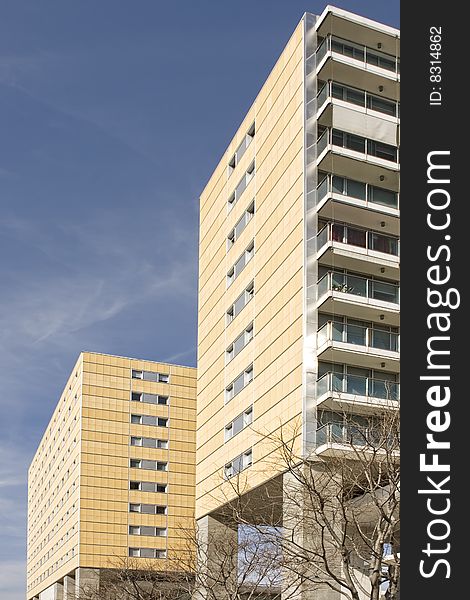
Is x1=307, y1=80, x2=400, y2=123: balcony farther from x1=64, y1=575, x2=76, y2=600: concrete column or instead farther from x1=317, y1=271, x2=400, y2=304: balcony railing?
x1=64, y1=575, x2=76, y2=600: concrete column

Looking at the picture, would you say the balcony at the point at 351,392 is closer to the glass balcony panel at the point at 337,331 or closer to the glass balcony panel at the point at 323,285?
the glass balcony panel at the point at 337,331

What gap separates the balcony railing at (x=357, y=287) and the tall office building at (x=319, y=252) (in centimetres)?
6

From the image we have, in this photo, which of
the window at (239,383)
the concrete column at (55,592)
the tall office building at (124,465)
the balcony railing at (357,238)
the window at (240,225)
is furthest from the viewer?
the concrete column at (55,592)

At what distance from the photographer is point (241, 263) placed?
5400 centimetres

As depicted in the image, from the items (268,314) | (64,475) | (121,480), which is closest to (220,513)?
(268,314)

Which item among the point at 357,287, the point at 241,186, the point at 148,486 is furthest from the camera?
the point at 148,486

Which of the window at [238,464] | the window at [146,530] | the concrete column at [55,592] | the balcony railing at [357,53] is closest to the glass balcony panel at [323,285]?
the window at [238,464]

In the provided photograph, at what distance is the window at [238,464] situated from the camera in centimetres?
4918

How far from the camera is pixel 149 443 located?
283 feet

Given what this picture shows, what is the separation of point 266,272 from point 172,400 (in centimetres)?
4086

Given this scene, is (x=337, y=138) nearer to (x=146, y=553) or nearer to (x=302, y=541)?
(x=302, y=541)

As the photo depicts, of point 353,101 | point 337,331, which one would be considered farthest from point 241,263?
point 337,331

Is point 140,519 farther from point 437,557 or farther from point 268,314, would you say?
point 437,557

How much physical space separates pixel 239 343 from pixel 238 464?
6.40 metres
